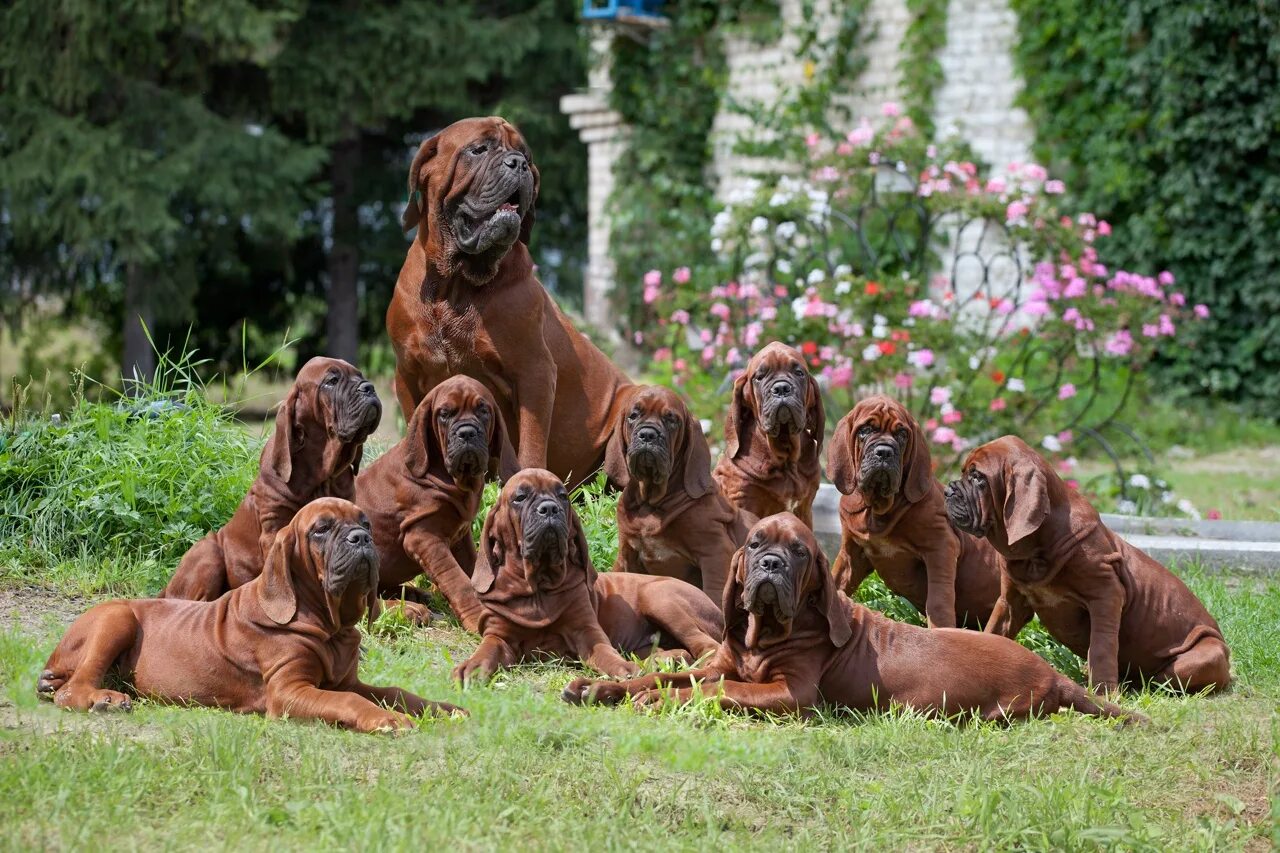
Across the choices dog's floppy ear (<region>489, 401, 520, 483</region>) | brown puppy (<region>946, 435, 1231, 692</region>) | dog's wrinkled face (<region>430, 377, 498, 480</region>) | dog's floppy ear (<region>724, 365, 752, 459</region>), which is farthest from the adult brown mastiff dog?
brown puppy (<region>946, 435, 1231, 692</region>)

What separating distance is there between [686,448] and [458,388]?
102 centimetres

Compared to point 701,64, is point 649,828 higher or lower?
lower

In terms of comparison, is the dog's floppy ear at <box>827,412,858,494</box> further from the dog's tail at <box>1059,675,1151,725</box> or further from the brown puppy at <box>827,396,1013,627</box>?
the dog's tail at <box>1059,675,1151,725</box>

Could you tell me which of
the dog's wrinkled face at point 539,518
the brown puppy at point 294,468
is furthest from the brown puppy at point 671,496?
the brown puppy at point 294,468

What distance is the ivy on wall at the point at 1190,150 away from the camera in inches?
627

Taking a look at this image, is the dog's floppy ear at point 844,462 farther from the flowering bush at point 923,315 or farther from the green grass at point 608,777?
the flowering bush at point 923,315

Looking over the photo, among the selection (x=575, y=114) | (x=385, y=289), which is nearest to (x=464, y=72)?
(x=575, y=114)

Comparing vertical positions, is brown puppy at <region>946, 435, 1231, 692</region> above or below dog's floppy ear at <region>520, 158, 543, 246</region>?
below

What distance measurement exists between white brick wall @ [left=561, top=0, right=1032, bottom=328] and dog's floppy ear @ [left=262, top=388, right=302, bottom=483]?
10.8 metres

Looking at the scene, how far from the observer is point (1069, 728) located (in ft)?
18.3

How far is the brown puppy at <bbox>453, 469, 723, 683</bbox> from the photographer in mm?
5891

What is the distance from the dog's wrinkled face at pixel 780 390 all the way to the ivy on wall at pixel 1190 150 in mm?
10838

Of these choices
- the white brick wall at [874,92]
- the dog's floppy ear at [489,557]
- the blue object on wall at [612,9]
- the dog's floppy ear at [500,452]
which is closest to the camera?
the dog's floppy ear at [489,557]

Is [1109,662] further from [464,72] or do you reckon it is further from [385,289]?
[385,289]
